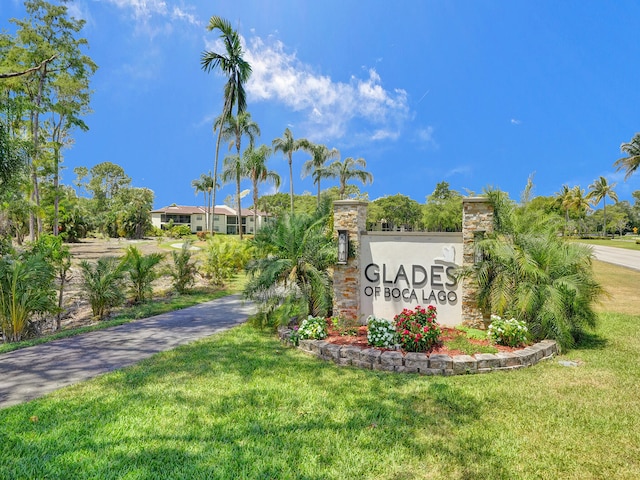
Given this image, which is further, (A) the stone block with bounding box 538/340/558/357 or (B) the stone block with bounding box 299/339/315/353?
(B) the stone block with bounding box 299/339/315/353

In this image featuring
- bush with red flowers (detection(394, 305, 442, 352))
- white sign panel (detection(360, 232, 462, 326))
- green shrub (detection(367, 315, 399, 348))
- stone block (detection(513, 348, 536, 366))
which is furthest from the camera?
white sign panel (detection(360, 232, 462, 326))

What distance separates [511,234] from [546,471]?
4877 millimetres

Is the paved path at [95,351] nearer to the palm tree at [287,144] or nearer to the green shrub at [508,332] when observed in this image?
the green shrub at [508,332]

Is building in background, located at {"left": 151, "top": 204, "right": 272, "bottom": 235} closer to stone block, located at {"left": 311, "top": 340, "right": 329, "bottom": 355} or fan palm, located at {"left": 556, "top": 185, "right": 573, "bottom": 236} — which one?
fan palm, located at {"left": 556, "top": 185, "right": 573, "bottom": 236}

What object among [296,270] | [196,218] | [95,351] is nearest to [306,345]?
[296,270]

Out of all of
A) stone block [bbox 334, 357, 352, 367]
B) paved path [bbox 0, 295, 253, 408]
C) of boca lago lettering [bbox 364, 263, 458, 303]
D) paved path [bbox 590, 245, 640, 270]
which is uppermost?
of boca lago lettering [bbox 364, 263, 458, 303]

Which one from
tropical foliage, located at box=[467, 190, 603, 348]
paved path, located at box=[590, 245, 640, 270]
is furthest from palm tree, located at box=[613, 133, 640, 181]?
tropical foliage, located at box=[467, 190, 603, 348]

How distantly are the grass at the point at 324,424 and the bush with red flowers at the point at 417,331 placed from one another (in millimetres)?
691

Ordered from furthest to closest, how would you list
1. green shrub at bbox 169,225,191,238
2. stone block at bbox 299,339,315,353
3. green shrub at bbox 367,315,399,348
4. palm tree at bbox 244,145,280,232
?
green shrub at bbox 169,225,191,238
palm tree at bbox 244,145,280,232
stone block at bbox 299,339,315,353
green shrub at bbox 367,315,399,348

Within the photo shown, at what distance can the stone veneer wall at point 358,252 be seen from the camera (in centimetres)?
680

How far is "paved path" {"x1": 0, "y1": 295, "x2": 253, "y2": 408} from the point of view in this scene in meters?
4.67

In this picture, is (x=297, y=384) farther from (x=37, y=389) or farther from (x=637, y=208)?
(x=637, y=208)

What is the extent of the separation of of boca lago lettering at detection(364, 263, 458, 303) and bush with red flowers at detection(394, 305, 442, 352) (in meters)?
1.17

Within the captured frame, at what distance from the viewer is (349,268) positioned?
Answer: 727 centimetres
